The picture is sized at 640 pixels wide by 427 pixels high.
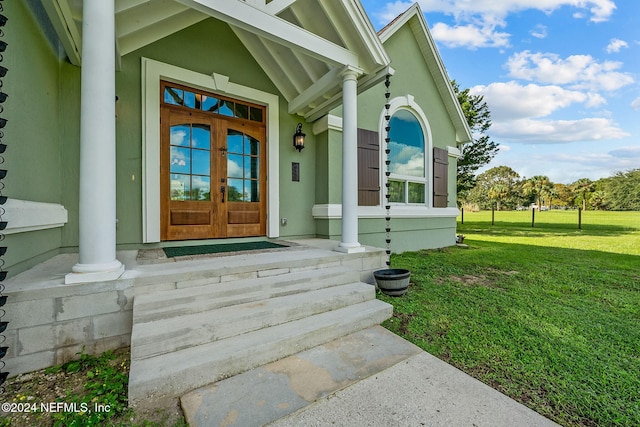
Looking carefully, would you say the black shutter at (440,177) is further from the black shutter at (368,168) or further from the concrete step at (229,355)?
the concrete step at (229,355)

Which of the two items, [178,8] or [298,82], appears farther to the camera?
[298,82]

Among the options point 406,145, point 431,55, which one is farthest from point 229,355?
point 431,55

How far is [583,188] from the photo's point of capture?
39125mm

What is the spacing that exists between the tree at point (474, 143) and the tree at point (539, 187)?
36.1 m

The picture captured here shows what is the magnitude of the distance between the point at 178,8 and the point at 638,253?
11.0 metres

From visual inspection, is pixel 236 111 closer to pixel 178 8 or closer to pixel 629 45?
pixel 178 8

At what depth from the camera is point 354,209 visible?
3.80 metres

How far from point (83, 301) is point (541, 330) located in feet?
13.3

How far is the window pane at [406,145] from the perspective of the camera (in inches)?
247

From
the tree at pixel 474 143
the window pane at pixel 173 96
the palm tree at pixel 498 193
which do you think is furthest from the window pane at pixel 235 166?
the palm tree at pixel 498 193

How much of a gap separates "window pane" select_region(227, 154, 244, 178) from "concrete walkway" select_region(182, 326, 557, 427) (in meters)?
3.32

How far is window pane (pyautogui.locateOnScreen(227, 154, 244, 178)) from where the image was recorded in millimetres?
4469

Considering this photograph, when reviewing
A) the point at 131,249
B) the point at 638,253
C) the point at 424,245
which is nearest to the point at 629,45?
the point at 638,253

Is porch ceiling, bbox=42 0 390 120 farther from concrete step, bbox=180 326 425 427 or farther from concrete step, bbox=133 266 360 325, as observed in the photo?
concrete step, bbox=180 326 425 427
